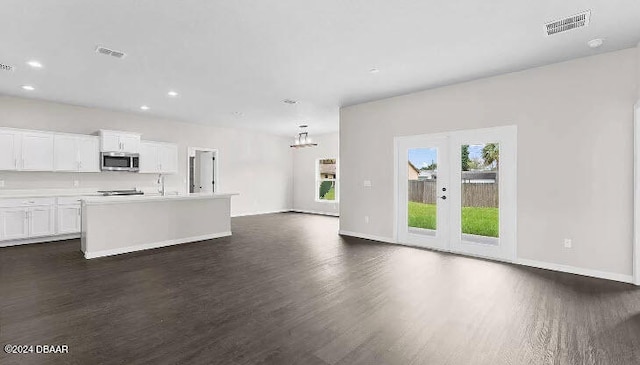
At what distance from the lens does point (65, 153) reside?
20.2ft

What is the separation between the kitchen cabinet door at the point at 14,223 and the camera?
5398 millimetres

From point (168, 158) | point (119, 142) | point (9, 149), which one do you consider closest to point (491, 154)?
point (168, 158)

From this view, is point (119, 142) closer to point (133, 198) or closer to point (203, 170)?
point (133, 198)

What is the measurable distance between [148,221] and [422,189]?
16.0ft

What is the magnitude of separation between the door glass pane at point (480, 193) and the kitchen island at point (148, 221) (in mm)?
4645

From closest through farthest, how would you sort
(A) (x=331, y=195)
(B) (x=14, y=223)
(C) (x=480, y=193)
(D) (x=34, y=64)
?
(D) (x=34, y=64)
(C) (x=480, y=193)
(B) (x=14, y=223)
(A) (x=331, y=195)

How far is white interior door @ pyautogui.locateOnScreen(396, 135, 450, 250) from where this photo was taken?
17.4 feet

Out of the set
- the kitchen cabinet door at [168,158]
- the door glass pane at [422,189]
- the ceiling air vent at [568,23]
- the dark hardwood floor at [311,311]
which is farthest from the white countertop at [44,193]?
the ceiling air vent at [568,23]

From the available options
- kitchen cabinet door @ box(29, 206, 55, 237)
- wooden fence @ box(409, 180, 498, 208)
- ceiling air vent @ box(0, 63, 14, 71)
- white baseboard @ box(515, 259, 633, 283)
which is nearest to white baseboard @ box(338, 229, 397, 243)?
wooden fence @ box(409, 180, 498, 208)

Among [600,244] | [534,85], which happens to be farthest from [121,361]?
[534,85]

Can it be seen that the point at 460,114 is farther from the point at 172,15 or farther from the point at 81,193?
the point at 81,193

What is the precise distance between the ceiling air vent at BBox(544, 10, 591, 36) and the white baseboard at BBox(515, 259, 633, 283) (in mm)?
2931

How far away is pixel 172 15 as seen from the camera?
2.98m

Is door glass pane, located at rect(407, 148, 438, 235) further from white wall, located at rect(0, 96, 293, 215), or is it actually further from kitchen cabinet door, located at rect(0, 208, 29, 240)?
kitchen cabinet door, located at rect(0, 208, 29, 240)
